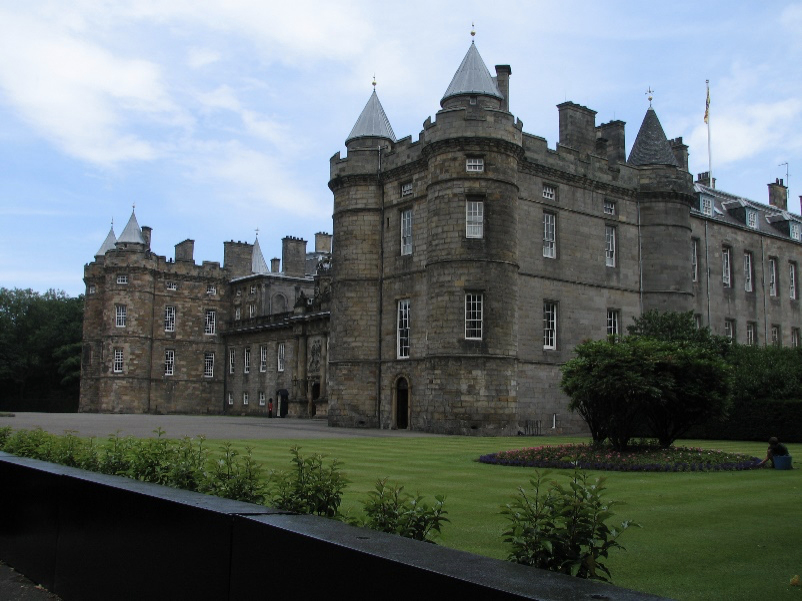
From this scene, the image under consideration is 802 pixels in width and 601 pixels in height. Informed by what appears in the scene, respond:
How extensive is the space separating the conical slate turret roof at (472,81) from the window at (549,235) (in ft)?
19.1

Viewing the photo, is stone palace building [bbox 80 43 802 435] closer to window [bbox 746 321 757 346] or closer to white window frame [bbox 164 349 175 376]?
window [bbox 746 321 757 346]

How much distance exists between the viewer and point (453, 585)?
125 inches

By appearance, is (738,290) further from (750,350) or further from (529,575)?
(529,575)

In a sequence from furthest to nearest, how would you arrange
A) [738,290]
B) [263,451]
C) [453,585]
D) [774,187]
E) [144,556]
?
1. [774,187]
2. [738,290]
3. [263,451]
4. [144,556]
5. [453,585]

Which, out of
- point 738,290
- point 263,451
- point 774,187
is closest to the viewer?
point 263,451

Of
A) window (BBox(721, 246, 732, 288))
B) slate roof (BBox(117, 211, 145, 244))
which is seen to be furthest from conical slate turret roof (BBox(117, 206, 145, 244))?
window (BBox(721, 246, 732, 288))

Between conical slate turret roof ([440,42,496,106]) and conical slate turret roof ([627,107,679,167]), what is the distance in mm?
9571

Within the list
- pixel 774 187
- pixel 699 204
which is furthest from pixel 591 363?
pixel 774 187

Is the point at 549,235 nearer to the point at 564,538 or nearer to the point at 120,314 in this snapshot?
the point at 564,538

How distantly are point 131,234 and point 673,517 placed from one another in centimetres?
6054

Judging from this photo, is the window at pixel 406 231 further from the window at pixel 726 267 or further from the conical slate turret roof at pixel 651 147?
the window at pixel 726 267

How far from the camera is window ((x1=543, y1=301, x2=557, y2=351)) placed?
35969mm

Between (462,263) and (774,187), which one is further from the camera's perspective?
(774,187)

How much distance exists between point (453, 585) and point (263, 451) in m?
16.2
